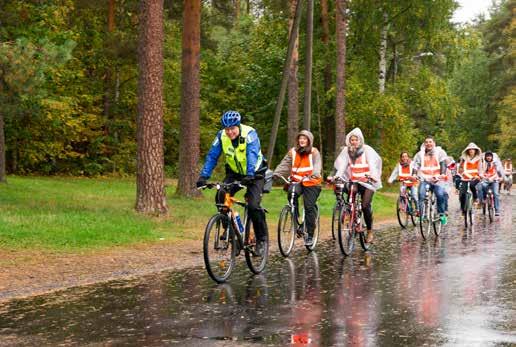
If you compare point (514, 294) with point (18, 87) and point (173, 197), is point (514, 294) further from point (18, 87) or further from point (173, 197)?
point (173, 197)

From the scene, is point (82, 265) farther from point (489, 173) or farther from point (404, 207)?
point (489, 173)

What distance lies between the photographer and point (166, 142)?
4528 centimetres

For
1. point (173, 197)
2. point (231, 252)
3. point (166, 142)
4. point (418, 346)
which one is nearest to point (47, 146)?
point (166, 142)

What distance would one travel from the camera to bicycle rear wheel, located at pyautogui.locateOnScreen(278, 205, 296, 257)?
13.3m

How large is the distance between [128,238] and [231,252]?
468 cm

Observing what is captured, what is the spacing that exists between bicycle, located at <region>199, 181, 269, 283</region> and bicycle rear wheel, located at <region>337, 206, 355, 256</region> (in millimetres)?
2737

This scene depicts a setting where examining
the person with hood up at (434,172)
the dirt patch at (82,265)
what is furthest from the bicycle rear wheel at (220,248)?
the person with hood up at (434,172)

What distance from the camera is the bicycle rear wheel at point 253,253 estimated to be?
1098cm

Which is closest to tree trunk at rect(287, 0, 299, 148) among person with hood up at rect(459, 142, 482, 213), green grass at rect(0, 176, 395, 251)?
green grass at rect(0, 176, 395, 251)

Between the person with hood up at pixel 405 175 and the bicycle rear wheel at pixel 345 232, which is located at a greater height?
the person with hood up at pixel 405 175

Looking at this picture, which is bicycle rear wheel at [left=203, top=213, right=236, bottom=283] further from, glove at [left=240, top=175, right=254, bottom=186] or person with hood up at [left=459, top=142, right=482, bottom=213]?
person with hood up at [left=459, top=142, right=482, bottom=213]

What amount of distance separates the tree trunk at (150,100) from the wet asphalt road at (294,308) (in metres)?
6.17

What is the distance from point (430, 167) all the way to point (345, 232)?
15.8ft

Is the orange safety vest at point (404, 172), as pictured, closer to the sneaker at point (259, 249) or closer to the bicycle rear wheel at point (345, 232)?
the bicycle rear wheel at point (345, 232)
